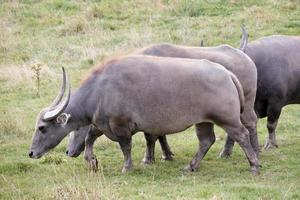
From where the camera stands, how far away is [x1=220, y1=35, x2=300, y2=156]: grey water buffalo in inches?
420

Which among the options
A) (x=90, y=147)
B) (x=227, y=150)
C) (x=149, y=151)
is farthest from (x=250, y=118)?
(x=90, y=147)

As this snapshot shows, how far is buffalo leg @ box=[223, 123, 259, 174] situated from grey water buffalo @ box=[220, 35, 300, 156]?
42.5 inches

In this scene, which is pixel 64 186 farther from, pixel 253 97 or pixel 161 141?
pixel 253 97

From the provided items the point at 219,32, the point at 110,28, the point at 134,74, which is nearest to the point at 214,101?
the point at 134,74

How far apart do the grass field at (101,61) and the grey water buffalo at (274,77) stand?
628mm

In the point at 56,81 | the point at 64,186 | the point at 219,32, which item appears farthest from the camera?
the point at 219,32

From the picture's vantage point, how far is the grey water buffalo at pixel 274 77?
35.0 feet

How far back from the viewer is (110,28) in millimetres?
19984

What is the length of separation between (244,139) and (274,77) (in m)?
1.78

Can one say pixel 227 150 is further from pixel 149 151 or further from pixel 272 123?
pixel 149 151

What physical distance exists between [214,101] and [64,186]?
7.44 feet

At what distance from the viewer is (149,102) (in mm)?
9156

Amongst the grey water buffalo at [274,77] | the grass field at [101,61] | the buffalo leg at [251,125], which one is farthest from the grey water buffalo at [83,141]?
the grey water buffalo at [274,77]

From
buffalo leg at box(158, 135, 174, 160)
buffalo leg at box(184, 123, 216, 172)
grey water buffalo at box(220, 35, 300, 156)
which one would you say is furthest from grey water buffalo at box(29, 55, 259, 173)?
grey water buffalo at box(220, 35, 300, 156)
